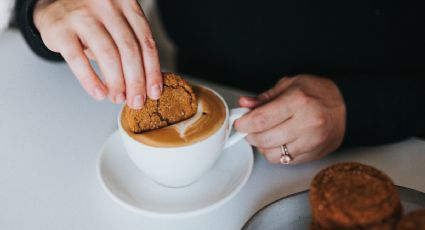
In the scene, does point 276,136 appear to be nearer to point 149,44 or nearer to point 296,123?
point 296,123

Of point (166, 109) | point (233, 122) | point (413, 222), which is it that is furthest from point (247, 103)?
point (413, 222)

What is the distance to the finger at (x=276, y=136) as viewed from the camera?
0.73 metres

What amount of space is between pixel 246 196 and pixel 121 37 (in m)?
0.29

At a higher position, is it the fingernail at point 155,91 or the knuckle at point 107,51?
the knuckle at point 107,51

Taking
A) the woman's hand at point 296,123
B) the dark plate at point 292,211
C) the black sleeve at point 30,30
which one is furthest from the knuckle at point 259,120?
the black sleeve at point 30,30

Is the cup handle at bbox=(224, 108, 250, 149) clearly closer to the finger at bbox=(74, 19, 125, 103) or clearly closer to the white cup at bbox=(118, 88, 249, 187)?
the white cup at bbox=(118, 88, 249, 187)

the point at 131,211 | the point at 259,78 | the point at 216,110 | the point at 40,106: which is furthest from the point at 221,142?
the point at 259,78

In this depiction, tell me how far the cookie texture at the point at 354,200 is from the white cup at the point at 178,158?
18cm

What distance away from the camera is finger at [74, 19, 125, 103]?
663mm

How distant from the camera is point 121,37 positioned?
0.68 meters

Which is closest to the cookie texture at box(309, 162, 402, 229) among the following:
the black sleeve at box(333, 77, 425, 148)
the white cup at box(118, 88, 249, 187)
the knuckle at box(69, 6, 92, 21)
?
the white cup at box(118, 88, 249, 187)

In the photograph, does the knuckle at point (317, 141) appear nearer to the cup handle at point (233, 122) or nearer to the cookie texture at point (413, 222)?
the cup handle at point (233, 122)

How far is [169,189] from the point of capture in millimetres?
703

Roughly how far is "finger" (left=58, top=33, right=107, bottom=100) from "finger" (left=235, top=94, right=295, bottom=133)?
203 millimetres
